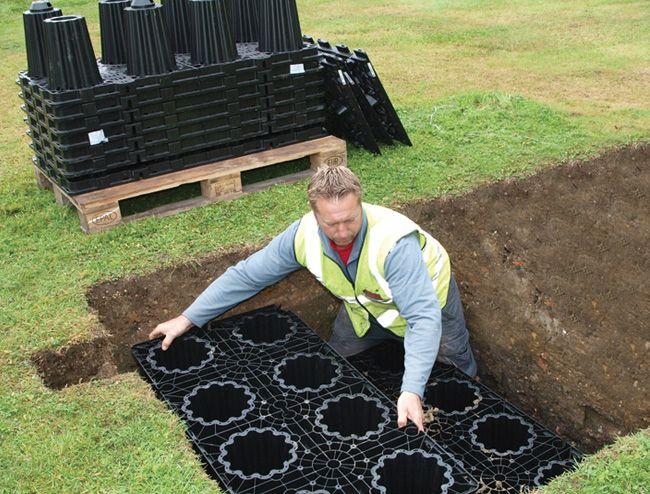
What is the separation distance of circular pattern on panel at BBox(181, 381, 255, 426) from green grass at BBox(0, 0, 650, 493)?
32cm

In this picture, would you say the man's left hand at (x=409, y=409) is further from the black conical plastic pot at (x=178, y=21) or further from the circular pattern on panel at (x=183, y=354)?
the black conical plastic pot at (x=178, y=21)

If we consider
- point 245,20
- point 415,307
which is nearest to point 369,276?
point 415,307

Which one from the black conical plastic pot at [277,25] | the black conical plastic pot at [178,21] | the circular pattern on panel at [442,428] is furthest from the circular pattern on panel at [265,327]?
the black conical plastic pot at [178,21]

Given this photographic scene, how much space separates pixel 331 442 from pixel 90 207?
116 inches

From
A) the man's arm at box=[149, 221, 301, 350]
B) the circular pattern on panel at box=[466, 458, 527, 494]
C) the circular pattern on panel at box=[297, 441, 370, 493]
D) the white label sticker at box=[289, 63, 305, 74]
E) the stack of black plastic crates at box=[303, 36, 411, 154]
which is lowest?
the circular pattern on panel at box=[466, 458, 527, 494]

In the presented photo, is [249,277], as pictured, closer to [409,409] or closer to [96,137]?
[409,409]

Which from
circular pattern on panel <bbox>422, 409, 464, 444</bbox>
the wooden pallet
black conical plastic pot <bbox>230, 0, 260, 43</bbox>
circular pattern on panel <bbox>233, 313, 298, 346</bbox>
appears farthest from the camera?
black conical plastic pot <bbox>230, 0, 260, 43</bbox>

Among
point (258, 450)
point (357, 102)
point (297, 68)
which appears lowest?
point (258, 450)

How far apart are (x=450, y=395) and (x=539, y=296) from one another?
60.0 inches

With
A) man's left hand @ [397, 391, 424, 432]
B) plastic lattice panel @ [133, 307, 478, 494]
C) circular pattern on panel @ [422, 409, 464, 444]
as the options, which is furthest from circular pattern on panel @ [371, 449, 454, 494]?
circular pattern on panel @ [422, 409, 464, 444]

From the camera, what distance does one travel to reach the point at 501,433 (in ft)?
15.0

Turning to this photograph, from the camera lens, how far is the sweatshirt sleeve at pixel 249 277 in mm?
4551

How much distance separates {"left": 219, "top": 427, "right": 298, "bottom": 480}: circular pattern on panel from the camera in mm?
3994

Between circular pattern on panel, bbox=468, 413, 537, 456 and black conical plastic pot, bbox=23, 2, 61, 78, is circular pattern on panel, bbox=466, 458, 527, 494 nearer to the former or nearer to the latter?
circular pattern on panel, bbox=468, 413, 537, 456
